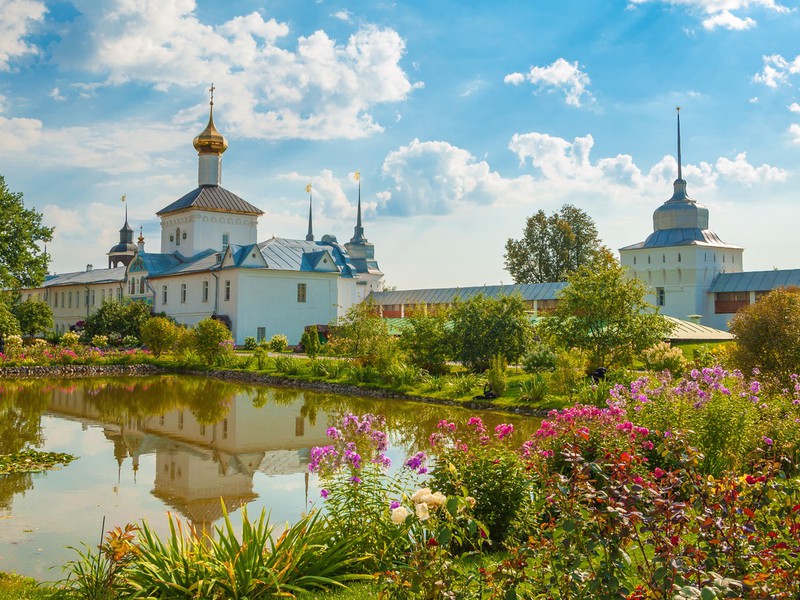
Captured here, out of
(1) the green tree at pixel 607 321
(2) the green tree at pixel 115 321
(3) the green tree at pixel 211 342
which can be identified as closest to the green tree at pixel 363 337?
(3) the green tree at pixel 211 342

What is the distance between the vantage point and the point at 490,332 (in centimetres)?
2267

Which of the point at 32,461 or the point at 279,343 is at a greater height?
the point at 279,343

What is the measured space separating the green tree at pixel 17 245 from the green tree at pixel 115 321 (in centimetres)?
326

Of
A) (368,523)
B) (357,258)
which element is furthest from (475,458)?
(357,258)

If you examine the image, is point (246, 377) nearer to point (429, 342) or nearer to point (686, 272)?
point (429, 342)

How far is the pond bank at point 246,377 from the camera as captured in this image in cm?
1809

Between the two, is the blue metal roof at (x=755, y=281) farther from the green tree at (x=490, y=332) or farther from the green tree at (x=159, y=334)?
the green tree at (x=159, y=334)

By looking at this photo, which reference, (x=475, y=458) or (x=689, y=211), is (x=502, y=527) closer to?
(x=475, y=458)

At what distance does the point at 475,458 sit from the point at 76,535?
4168mm

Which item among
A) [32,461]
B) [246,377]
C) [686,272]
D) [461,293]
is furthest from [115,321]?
[686,272]

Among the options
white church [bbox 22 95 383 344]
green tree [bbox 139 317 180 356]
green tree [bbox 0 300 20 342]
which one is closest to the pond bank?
green tree [bbox 139 317 180 356]

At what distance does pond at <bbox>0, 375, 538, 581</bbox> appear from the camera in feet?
26.3

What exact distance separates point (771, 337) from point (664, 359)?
16.9 ft

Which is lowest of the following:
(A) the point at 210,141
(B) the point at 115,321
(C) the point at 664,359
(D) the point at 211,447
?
(D) the point at 211,447
